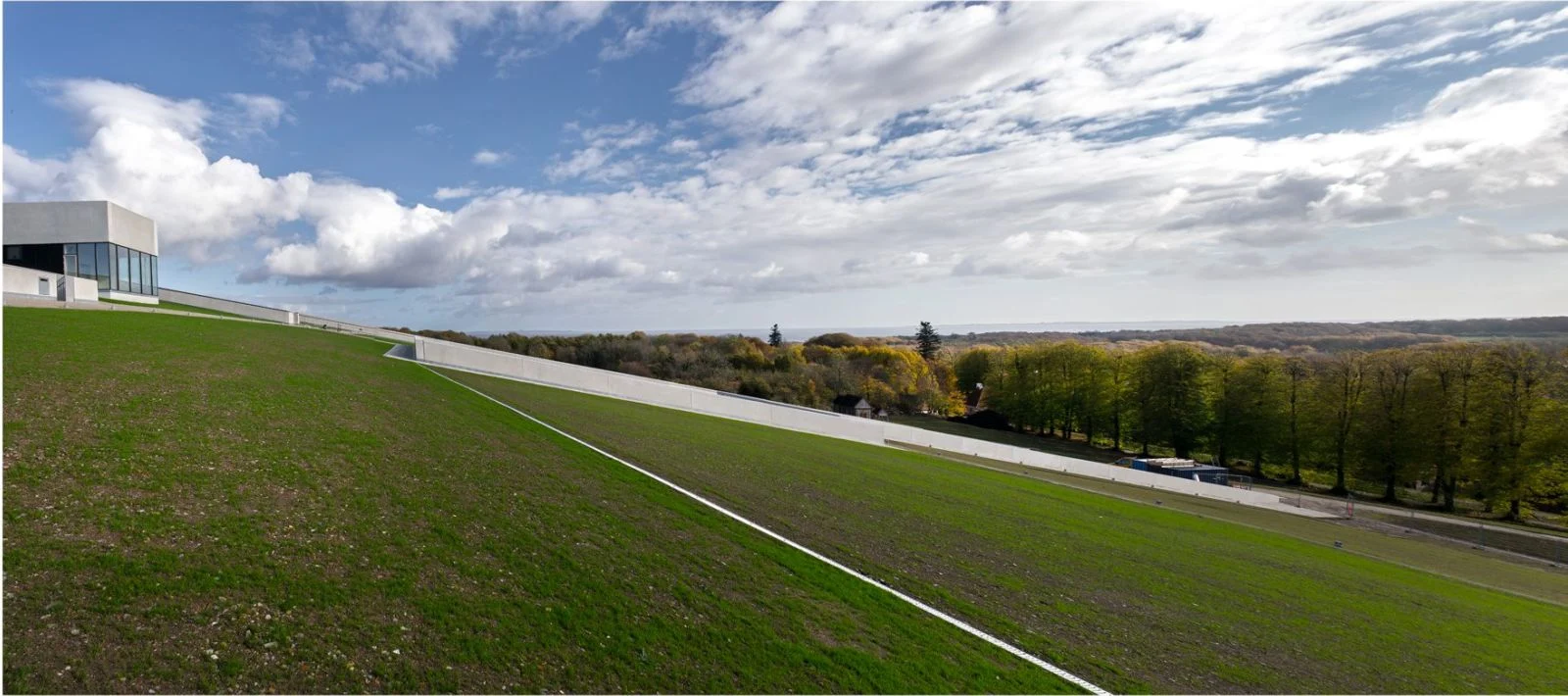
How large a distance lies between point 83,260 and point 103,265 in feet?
2.72

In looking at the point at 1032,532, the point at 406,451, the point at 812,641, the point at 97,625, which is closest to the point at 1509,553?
the point at 1032,532

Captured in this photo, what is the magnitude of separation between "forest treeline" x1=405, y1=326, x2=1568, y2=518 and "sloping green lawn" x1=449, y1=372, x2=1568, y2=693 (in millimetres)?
31034

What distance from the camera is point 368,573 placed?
7.29m

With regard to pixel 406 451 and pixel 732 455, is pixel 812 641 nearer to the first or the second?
pixel 406 451

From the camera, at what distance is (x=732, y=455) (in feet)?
65.4

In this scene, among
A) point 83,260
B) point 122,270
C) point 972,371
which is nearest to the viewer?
point 83,260

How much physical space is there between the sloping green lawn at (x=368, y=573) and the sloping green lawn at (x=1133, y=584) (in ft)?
6.23

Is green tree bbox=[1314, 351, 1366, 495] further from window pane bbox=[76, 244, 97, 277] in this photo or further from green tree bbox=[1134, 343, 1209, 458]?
window pane bbox=[76, 244, 97, 277]

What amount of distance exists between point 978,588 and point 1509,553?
32.6 metres

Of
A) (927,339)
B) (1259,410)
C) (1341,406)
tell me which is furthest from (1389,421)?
(927,339)

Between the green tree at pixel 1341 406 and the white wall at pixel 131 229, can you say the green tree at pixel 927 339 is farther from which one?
the white wall at pixel 131 229

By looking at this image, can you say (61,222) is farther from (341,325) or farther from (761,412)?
(761,412)

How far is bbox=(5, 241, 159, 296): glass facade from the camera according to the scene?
36.9 metres

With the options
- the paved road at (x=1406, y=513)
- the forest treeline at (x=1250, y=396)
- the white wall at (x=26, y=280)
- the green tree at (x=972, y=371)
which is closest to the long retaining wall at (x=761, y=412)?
the paved road at (x=1406, y=513)
